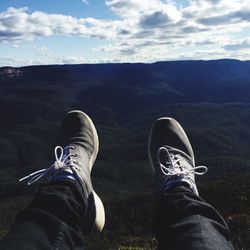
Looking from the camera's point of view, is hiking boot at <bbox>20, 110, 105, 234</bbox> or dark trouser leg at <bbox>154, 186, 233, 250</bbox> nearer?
dark trouser leg at <bbox>154, 186, 233, 250</bbox>

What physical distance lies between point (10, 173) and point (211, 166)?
85323 millimetres

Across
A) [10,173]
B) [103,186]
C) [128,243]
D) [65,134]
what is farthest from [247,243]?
[10,173]

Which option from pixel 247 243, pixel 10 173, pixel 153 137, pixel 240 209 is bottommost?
pixel 10 173

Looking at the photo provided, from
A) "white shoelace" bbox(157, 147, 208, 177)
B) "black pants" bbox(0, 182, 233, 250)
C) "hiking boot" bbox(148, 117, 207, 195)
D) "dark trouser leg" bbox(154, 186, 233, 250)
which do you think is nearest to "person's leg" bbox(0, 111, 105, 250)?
"black pants" bbox(0, 182, 233, 250)

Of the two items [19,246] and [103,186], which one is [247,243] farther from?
[103,186]

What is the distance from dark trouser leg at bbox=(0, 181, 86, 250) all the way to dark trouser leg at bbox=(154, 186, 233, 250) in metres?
0.75

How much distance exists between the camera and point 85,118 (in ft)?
25.6

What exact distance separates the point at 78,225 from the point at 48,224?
1.42 feet

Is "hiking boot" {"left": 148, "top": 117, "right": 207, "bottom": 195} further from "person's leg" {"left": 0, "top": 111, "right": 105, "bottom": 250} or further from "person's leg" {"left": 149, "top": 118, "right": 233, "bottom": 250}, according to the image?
"person's leg" {"left": 0, "top": 111, "right": 105, "bottom": 250}

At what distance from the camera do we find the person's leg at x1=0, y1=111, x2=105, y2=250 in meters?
3.07

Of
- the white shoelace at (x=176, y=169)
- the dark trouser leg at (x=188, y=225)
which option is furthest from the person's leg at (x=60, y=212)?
the white shoelace at (x=176, y=169)

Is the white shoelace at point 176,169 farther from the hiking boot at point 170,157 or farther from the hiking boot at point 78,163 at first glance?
the hiking boot at point 78,163

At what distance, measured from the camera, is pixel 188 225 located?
3.24m

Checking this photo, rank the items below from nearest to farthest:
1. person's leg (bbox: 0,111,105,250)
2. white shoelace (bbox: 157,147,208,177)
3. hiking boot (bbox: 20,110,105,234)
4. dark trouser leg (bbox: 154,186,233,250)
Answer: dark trouser leg (bbox: 154,186,233,250) < person's leg (bbox: 0,111,105,250) < hiking boot (bbox: 20,110,105,234) < white shoelace (bbox: 157,147,208,177)
